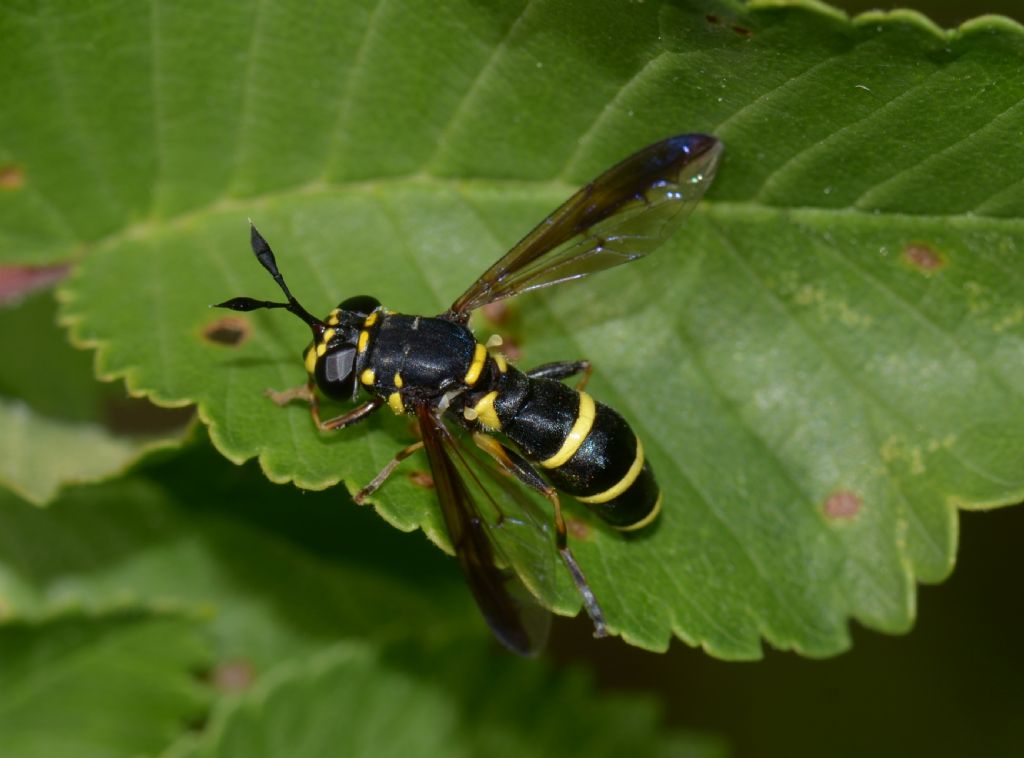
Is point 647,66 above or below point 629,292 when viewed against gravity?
above

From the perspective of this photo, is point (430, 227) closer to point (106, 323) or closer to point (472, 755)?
point (106, 323)

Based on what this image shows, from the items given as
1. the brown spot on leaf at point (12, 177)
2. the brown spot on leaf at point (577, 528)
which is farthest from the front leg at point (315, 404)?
the brown spot on leaf at point (12, 177)

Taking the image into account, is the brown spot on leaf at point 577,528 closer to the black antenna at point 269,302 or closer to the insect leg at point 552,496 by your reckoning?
the insect leg at point 552,496

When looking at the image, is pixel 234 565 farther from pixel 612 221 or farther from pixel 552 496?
pixel 612 221

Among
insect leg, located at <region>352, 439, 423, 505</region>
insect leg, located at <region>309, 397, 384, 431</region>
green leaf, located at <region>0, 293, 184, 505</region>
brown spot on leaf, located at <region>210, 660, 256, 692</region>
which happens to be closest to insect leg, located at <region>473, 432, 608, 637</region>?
insect leg, located at <region>352, 439, 423, 505</region>

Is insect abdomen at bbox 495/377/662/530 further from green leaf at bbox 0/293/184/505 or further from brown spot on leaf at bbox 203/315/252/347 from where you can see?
green leaf at bbox 0/293/184/505

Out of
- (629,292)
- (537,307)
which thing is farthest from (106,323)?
(629,292)

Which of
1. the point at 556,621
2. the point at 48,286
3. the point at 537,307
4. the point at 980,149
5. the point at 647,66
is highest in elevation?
the point at 980,149

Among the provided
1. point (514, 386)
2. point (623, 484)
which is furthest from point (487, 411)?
point (623, 484)
